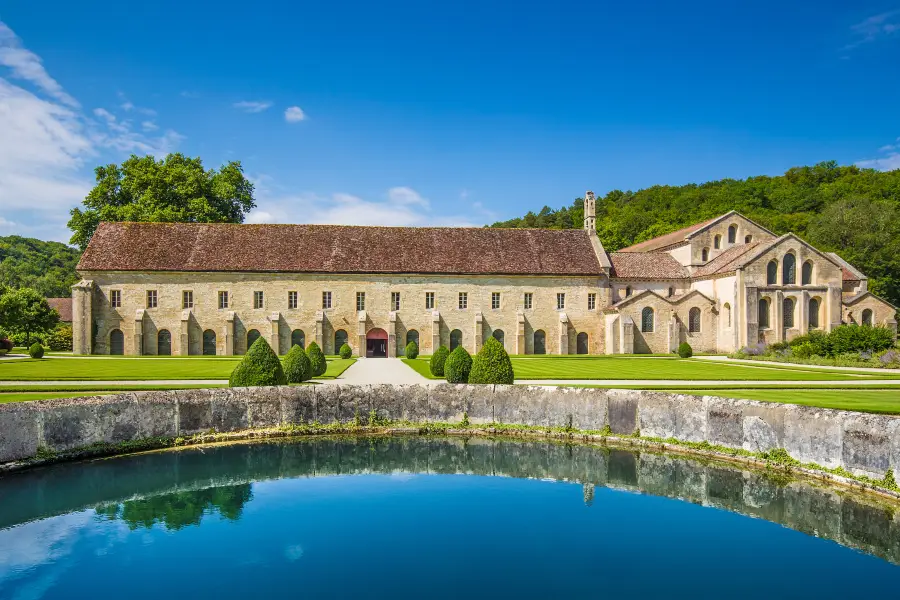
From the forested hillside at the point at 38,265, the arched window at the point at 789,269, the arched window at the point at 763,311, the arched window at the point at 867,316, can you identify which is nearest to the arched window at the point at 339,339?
the arched window at the point at 763,311

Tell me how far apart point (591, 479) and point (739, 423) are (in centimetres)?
372

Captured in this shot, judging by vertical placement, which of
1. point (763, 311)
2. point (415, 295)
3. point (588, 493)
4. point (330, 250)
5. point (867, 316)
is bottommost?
point (588, 493)

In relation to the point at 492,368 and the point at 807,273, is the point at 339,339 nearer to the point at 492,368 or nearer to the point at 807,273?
the point at 492,368

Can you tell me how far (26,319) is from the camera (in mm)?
44562

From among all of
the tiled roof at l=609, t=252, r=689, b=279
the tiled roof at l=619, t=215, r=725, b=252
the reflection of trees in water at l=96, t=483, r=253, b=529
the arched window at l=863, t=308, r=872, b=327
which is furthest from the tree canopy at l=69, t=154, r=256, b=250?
the arched window at l=863, t=308, r=872, b=327

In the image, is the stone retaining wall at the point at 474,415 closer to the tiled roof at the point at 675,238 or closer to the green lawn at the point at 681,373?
the green lawn at the point at 681,373

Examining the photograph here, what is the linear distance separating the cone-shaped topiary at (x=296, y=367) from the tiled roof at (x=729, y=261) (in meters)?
32.0

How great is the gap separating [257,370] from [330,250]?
27.2 meters

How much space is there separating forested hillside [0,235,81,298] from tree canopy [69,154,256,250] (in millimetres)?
20242

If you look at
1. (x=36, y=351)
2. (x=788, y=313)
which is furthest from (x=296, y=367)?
(x=788, y=313)

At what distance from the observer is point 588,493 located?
12.1 meters

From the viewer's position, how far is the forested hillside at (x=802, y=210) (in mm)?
55156

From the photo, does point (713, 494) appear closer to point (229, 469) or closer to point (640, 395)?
point (640, 395)

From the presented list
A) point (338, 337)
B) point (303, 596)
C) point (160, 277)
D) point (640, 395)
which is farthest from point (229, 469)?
point (160, 277)
